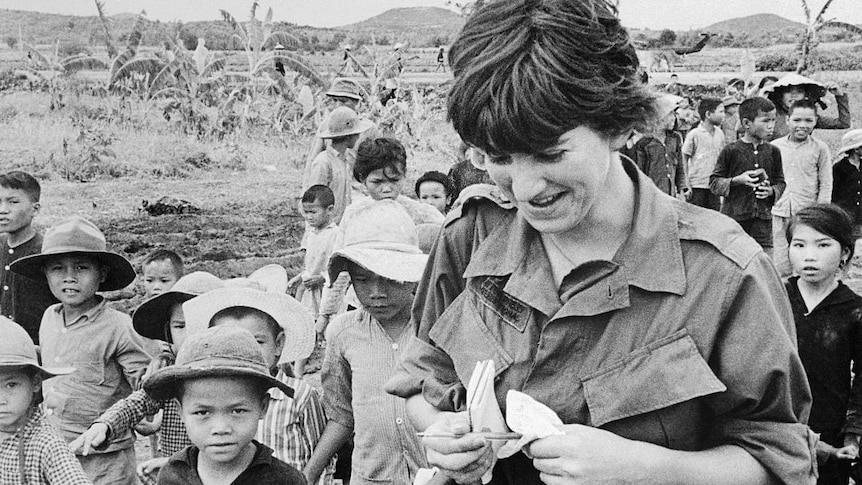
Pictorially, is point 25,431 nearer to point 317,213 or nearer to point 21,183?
point 21,183

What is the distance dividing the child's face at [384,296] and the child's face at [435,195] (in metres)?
2.78

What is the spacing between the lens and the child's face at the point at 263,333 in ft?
10.9

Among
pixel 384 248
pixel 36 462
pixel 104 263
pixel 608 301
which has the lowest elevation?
pixel 36 462

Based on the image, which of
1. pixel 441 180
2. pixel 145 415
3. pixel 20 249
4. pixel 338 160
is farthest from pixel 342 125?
pixel 145 415

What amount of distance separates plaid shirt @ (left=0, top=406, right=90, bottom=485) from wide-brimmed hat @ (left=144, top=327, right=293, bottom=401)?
0.39m

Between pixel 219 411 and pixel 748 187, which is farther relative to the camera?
pixel 748 187

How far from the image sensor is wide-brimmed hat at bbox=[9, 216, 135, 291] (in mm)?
3924

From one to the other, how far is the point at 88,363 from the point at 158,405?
64 cm

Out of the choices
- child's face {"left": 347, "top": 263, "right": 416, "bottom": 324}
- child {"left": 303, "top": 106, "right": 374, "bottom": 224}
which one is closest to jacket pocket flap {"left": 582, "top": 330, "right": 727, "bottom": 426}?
child's face {"left": 347, "top": 263, "right": 416, "bottom": 324}

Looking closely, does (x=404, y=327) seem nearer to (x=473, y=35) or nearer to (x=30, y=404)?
(x=30, y=404)

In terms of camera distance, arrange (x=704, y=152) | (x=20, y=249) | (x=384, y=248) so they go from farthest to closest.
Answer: (x=704, y=152) → (x=20, y=249) → (x=384, y=248)

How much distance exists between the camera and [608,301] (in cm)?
151

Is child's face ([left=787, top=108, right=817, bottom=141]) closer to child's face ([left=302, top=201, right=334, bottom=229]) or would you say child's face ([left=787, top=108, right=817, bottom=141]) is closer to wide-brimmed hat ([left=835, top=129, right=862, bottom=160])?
wide-brimmed hat ([left=835, top=129, right=862, bottom=160])

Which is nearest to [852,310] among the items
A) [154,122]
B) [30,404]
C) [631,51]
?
[631,51]
